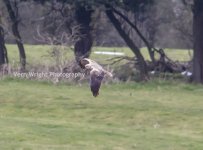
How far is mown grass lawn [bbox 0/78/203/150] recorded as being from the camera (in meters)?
13.9

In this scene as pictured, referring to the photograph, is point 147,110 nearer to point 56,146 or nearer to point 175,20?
point 56,146

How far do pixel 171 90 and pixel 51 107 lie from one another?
203 inches

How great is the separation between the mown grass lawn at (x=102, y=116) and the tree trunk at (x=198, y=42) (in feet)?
13.5

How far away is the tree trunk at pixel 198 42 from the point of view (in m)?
28.8

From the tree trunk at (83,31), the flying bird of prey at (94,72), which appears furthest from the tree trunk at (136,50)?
the flying bird of prey at (94,72)

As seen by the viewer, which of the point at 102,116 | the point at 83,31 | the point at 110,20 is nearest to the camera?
the point at 102,116

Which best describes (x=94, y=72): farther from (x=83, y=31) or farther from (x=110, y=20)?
(x=83, y=31)

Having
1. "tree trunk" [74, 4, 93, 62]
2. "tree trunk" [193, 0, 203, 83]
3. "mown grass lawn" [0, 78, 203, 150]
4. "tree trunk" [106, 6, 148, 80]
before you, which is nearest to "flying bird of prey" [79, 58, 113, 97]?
"mown grass lawn" [0, 78, 203, 150]

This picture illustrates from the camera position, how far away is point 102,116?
60.3ft

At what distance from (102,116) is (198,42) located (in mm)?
11744

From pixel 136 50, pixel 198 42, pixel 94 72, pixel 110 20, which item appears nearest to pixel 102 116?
pixel 94 72

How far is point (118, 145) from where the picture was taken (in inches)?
543

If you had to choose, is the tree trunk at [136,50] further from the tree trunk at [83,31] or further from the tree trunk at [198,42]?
the tree trunk at [198,42]

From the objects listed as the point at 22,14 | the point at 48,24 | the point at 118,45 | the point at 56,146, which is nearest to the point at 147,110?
the point at 56,146
